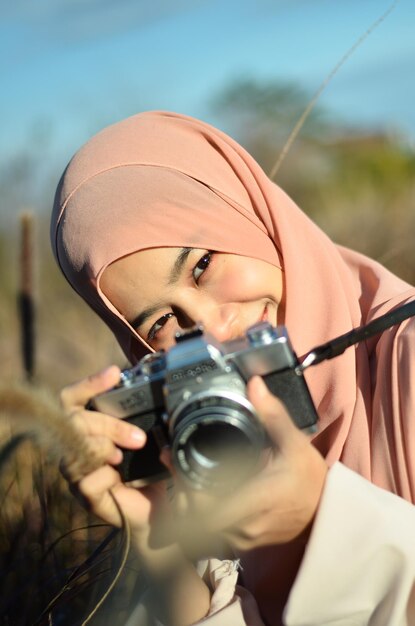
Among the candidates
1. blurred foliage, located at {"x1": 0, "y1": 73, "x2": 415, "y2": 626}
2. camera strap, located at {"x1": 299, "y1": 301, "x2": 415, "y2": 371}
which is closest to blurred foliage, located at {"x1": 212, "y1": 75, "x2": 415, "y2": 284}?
blurred foliage, located at {"x1": 0, "y1": 73, "x2": 415, "y2": 626}

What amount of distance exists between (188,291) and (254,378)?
608 mm

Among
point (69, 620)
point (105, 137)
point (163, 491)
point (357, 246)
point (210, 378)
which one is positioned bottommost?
point (357, 246)

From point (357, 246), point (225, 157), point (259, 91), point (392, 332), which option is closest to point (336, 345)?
point (392, 332)

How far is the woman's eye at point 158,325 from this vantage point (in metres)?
2.33

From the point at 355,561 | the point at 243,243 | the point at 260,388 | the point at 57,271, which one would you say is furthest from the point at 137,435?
the point at 57,271

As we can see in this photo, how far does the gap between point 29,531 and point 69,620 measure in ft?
1.27

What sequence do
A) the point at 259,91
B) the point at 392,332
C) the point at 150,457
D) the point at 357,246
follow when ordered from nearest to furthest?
the point at 150,457, the point at 392,332, the point at 357,246, the point at 259,91

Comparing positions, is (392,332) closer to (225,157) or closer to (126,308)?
(126,308)

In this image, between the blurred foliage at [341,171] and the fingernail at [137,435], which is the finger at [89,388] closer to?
the fingernail at [137,435]

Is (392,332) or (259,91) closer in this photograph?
(392,332)

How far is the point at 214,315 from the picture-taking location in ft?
7.46

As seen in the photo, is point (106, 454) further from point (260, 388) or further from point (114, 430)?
point (260, 388)

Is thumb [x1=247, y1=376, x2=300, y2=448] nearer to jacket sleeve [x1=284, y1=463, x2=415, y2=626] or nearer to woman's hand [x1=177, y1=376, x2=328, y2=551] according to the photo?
woman's hand [x1=177, y1=376, x2=328, y2=551]

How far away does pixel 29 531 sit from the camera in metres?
2.68
